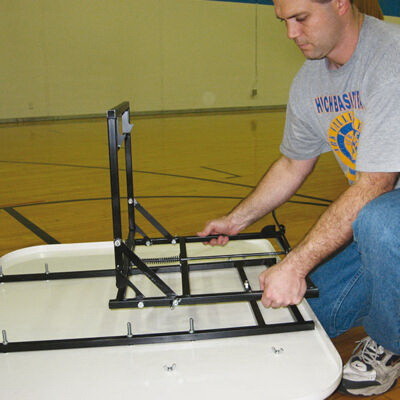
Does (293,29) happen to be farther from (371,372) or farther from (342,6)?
(371,372)

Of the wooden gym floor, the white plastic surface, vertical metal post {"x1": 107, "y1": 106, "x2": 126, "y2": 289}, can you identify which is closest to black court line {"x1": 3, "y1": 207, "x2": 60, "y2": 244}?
the wooden gym floor

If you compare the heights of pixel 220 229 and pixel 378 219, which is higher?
pixel 378 219

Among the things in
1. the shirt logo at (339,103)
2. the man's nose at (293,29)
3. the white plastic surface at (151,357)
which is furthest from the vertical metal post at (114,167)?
the shirt logo at (339,103)

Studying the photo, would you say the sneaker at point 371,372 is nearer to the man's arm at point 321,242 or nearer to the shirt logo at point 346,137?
the man's arm at point 321,242

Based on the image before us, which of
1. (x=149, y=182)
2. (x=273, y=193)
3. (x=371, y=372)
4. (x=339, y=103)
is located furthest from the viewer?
(x=149, y=182)

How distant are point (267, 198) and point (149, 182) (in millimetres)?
1671

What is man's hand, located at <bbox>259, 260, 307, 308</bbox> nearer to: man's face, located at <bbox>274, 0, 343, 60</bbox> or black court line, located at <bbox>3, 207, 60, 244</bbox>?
man's face, located at <bbox>274, 0, 343, 60</bbox>

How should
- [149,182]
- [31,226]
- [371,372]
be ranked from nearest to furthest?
1. [371,372]
2. [31,226]
3. [149,182]

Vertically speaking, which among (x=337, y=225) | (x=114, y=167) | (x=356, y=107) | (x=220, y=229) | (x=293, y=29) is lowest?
(x=220, y=229)

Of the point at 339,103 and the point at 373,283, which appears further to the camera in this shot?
the point at 339,103

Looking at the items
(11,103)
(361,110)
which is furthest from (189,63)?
(361,110)

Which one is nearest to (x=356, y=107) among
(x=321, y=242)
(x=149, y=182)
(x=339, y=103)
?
(x=339, y=103)

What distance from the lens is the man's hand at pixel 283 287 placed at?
93 centimetres

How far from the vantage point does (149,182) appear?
2979mm
